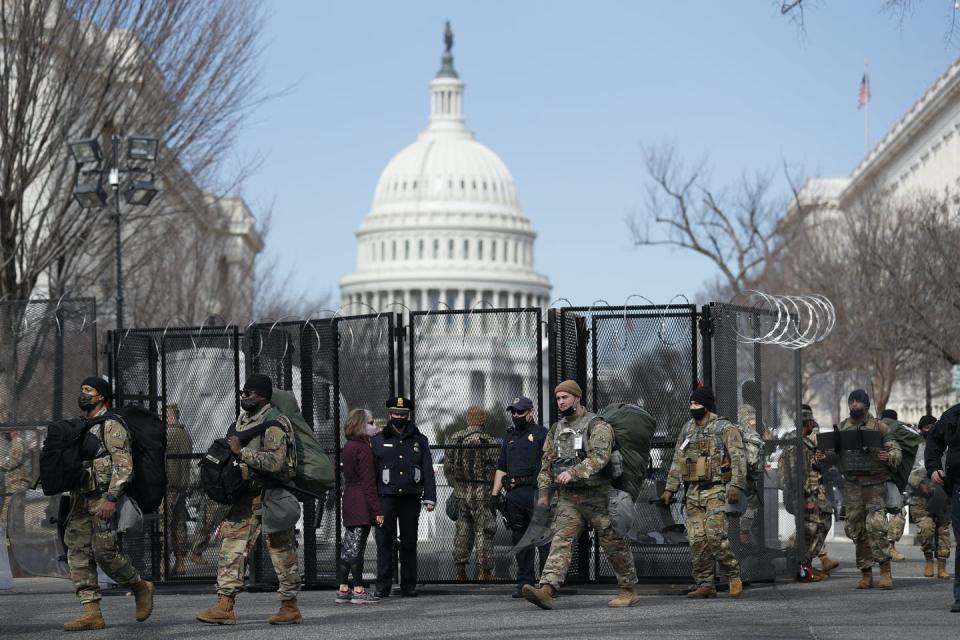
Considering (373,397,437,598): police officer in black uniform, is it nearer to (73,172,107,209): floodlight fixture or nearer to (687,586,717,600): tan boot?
(687,586,717,600): tan boot

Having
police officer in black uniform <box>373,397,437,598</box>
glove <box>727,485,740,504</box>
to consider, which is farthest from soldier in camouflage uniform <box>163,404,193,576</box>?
glove <box>727,485,740,504</box>

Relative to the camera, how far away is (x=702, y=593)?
14.3 meters

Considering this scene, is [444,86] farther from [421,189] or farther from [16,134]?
[16,134]

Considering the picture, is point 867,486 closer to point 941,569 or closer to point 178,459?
point 941,569

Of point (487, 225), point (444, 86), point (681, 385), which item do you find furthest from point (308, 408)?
point (444, 86)

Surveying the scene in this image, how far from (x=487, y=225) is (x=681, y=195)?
4075 inches

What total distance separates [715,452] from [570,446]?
1221 mm

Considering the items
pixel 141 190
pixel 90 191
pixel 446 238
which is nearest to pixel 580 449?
pixel 90 191

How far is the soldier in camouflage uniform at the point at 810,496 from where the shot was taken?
16.4 m

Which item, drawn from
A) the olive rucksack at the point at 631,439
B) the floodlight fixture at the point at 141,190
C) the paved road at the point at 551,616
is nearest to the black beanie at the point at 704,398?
the olive rucksack at the point at 631,439

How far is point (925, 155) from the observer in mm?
67375

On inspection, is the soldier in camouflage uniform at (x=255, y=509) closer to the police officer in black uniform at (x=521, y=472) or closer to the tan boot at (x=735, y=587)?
the police officer in black uniform at (x=521, y=472)

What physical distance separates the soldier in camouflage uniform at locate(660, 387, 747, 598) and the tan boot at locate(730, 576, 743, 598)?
33 centimetres

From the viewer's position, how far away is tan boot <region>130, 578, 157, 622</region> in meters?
12.5
